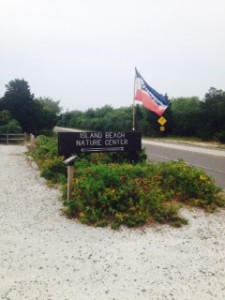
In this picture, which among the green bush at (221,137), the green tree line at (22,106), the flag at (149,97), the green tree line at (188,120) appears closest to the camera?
Result: the flag at (149,97)

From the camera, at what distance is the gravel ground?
3.48 meters

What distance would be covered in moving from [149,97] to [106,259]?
11.3 meters

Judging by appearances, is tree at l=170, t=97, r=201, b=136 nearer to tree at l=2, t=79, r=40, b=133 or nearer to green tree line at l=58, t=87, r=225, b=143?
green tree line at l=58, t=87, r=225, b=143

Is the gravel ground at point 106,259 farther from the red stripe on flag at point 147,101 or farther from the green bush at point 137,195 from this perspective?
the red stripe on flag at point 147,101

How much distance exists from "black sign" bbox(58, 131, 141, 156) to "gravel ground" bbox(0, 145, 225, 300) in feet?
9.90

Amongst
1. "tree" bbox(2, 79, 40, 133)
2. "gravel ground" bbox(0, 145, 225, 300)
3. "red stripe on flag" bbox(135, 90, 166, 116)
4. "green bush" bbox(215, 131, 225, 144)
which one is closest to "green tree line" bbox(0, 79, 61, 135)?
"tree" bbox(2, 79, 40, 133)

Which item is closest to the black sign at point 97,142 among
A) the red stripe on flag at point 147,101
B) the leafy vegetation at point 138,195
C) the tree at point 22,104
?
the leafy vegetation at point 138,195

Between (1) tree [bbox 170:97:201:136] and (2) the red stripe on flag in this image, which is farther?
(1) tree [bbox 170:97:201:136]

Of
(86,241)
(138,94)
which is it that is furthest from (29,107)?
(86,241)

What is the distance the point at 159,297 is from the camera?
3.38 m

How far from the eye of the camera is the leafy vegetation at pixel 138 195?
5.75 m

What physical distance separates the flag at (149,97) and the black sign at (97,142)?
431 cm

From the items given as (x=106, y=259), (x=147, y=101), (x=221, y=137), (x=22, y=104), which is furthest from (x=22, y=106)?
(x=106, y=259)

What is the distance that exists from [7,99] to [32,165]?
21571 millimetres
